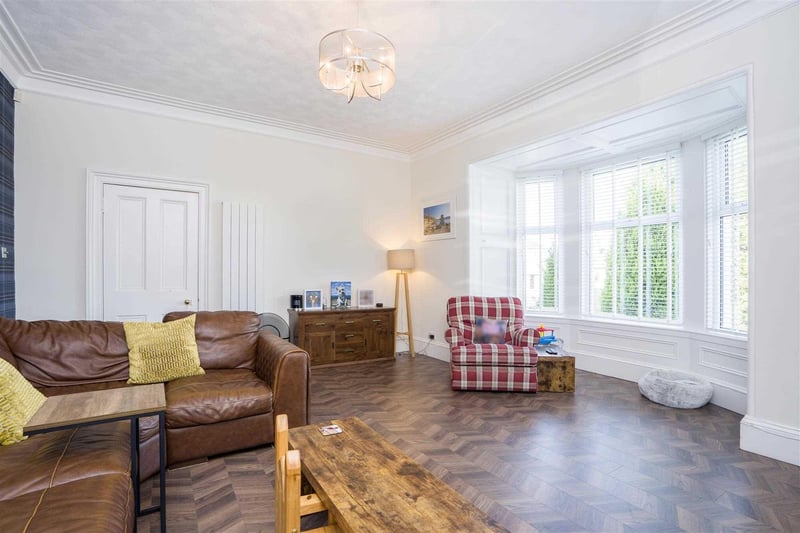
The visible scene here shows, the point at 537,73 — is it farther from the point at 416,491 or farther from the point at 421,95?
the point at 416,491

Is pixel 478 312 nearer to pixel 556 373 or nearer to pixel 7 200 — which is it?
pixel 556 373

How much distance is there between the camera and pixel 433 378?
4559mm

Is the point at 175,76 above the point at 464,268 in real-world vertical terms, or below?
above

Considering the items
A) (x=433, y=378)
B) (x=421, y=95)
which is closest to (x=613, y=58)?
(x=421, y=95)

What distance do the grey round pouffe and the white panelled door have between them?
4.87m

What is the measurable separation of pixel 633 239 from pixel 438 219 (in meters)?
2.47

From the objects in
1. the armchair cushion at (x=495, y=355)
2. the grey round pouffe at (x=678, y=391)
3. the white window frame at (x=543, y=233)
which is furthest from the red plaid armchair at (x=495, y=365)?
the white window frame at (x=543, y=233)

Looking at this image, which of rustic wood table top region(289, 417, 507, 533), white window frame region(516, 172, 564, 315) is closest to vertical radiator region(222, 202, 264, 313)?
rustic wood table top region(289, 417, 507, 533)

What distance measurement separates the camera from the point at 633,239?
4.72 m

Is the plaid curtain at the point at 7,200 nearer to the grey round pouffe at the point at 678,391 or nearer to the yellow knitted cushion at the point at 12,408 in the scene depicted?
the yellow knitted cushion at the point at 12,408

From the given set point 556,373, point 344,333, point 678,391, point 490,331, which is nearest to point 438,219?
point 490,331

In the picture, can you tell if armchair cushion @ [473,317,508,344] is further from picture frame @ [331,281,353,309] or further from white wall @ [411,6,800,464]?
white wall @ [411,6,800,464]

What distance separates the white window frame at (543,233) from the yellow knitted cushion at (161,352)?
14.0 ft

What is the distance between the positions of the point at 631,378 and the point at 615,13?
364 centimetres
